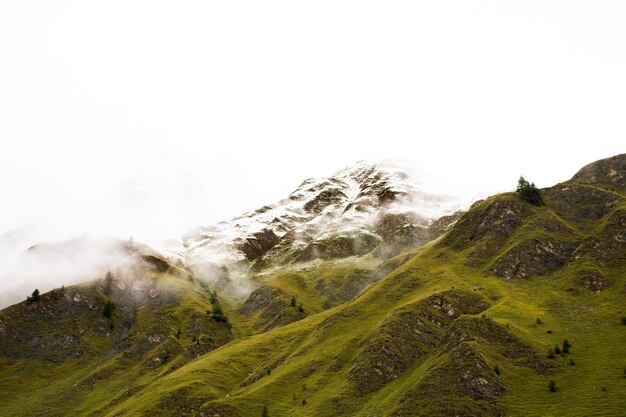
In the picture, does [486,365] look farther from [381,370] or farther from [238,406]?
[238,406]

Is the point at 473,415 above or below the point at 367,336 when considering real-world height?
below

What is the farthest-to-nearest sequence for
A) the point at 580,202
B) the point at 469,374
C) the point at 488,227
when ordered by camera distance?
1. the point at 580,202
2. the point at 488,227
3. the point at 469,374

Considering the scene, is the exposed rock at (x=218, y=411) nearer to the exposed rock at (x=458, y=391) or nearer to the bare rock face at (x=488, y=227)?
the exposed rock at (x=458, y=391)

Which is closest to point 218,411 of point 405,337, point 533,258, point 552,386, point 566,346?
point 405,337

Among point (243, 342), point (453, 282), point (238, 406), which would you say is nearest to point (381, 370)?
point (238, 406)

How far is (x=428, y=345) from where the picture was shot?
102188 mm

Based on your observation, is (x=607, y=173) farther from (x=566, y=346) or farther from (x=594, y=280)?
(x=566, y=346)

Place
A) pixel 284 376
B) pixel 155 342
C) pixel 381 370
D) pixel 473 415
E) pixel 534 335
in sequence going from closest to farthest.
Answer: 1. pixel 473 415
2. pixel 534 335
3. pixel 381 370
4. pixel 284 376
5. pixel 155 342

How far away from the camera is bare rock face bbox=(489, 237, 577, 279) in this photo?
125 meters

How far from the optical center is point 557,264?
410ft

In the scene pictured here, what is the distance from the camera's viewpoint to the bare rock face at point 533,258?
124750 millimetres

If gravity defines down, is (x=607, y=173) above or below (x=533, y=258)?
above

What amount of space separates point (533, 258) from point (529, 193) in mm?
41630

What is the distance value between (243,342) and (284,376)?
194 ft
